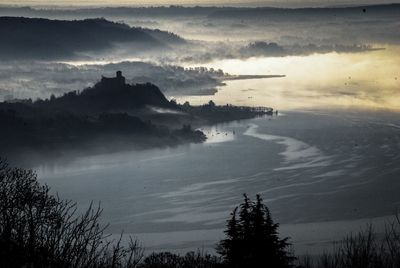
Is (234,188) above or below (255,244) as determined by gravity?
above

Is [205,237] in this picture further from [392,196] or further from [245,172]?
[245,172]

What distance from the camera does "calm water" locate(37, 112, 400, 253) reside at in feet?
329

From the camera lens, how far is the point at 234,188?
458 ft

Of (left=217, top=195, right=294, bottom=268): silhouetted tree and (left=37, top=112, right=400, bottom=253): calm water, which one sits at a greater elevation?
(left=37, top=112, right=400, bottom=253): calm water

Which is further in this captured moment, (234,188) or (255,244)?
(234,188)

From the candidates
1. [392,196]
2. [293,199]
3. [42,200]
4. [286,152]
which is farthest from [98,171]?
[42,200]

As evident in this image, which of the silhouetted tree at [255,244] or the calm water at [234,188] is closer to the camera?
the silhouetted tree at [255,244]

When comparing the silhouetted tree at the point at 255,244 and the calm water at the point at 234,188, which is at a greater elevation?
the calm water at the point at 234,188

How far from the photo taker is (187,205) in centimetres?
12025

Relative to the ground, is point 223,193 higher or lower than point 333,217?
higher

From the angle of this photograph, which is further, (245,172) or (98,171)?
(98,171)

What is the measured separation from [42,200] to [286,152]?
172 m

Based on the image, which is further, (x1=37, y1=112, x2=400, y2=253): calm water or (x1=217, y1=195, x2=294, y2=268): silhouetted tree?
(x1=37, y1=112, x2=400, y2=253): calm water

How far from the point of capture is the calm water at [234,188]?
3952 inches
